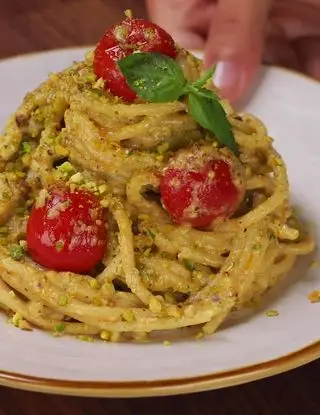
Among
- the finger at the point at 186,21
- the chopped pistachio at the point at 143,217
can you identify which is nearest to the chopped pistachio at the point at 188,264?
the chopped pistachio at the point at 143,217

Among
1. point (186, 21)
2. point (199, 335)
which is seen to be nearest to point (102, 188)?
point (199, 335)

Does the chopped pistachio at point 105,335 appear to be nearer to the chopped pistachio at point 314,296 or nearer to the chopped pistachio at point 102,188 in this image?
the chopped pistachio at point 102,188

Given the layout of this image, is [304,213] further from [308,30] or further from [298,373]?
[308,30]

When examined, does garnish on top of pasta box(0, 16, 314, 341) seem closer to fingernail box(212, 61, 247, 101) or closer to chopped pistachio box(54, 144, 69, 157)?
chopped pistachio box(54, 144, 69, 157)

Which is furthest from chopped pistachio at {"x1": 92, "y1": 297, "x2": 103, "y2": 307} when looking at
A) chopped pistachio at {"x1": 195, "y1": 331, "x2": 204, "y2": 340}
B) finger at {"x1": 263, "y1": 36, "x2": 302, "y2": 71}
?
finger at {"x1": 263, "y1": 36, "x2": 302, "y2": 71}

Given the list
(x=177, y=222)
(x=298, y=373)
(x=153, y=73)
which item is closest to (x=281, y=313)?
(x=298, y=373)

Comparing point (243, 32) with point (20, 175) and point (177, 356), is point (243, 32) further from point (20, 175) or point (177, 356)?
point (177, 356)
